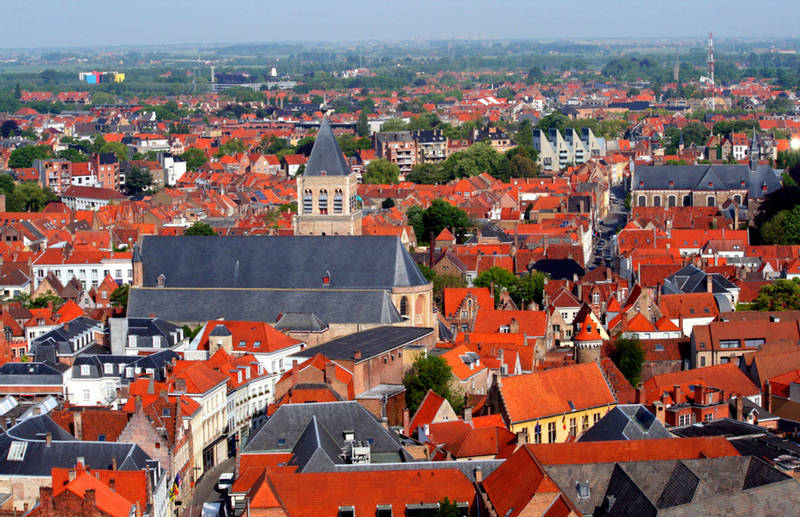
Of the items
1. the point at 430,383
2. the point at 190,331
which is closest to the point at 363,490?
the point at 430,383

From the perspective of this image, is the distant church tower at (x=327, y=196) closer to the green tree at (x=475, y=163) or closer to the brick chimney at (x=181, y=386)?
the brick chimney at (x=181, y=386)

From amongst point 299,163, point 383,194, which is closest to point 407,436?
point 383,194

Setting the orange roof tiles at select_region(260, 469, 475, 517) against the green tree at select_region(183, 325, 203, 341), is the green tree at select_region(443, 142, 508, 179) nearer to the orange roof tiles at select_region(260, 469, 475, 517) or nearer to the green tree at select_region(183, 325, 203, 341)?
the green tree at select_region(183, 325, 203, 341)

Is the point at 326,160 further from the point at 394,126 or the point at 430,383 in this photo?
the point at 394,126

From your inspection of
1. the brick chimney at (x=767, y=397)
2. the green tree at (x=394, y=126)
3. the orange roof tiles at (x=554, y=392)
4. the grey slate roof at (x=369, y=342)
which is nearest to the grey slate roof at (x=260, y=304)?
the grey slate roof at (x=369, y=342)

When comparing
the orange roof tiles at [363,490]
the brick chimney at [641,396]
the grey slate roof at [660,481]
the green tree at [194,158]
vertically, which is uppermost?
the grey slate roof at [660,481]

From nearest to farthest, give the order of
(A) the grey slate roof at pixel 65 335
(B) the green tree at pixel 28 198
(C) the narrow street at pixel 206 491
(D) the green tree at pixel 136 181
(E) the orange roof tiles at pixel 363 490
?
(E) the orange roof tiles at pixel 363 490
(C) the narrow street at pixel 206 491
(A) the grey slate roof at pixel 65 335
(B) the green tree at pixel 28 198
(D) the green tree at pixel 136 181
